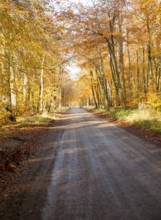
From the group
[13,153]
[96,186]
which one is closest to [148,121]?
[13,153]

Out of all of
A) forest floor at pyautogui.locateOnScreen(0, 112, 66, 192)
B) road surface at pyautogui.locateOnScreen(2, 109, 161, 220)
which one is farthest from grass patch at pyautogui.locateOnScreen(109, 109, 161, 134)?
forest floor at pyautogui.locateOnScreen(0, 112, 66, 192)

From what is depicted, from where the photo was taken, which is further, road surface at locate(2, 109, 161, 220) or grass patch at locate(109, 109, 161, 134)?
grass patch at locate(109, 109, 161, 134)

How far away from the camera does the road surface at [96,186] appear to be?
455 cm

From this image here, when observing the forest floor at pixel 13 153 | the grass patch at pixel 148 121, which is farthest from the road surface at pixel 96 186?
the grass patch at pixel 148 121

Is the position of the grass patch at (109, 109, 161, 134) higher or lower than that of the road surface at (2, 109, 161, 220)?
higher

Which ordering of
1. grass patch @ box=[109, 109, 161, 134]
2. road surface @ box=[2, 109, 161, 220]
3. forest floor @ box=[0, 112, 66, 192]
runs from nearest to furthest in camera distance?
road surface @ box=[2, 109, 161, 220], forest floor @ box=[0, 112, 66, 192], grass patch @ box=[109, 109, 161, 134]

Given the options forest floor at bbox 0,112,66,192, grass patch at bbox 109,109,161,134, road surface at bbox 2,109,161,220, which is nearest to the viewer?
road surface at bbox 2,109,161,220

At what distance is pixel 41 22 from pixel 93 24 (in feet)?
54.9

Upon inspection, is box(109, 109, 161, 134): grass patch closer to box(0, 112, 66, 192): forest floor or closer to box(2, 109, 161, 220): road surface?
box(2, 109, 161, 220): road surface

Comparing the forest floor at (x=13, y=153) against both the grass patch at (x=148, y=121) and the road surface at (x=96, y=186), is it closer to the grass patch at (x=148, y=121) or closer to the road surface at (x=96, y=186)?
the road surface at (x=96, y=186)

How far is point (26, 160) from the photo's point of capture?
884 cm

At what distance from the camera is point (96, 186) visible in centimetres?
584

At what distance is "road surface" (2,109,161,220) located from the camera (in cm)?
455


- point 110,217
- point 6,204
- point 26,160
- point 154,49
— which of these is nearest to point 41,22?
→ point 26,160
